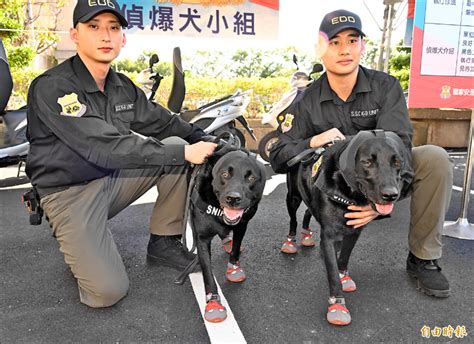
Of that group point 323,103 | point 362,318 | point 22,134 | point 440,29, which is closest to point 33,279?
point 362,318

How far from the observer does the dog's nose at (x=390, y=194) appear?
5.13 ft

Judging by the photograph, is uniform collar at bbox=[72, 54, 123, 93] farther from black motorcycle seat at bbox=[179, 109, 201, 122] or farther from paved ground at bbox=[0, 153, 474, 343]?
black motorcycle seat at bbox=[179, 109, 201, 122]

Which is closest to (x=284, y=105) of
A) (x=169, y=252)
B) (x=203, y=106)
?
(x=203, y=106)

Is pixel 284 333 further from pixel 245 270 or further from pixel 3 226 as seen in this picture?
pixel 3 226

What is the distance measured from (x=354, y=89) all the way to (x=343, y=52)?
0.78ft

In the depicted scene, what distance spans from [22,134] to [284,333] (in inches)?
160

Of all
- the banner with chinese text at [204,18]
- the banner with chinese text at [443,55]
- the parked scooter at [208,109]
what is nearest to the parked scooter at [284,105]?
the parked scooter at [208,109]

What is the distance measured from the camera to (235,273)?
2363 mm

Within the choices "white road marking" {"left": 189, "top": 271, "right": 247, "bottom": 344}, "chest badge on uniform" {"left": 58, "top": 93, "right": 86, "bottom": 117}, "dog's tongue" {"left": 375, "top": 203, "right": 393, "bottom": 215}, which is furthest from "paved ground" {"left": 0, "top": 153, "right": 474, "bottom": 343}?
"chest badge on uniform" {"left": 58, "top": 93, "right": 86, "bottom": 117}

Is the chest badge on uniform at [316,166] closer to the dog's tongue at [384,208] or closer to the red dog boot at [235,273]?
the dog's tongue at [384,208]

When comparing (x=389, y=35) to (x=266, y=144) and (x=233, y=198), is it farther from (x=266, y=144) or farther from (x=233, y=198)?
(x=233, y=198)

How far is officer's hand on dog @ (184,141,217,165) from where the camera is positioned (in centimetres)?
193

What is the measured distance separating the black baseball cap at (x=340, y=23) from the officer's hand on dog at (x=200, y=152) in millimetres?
948

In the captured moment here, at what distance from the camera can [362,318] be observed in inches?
77.7
